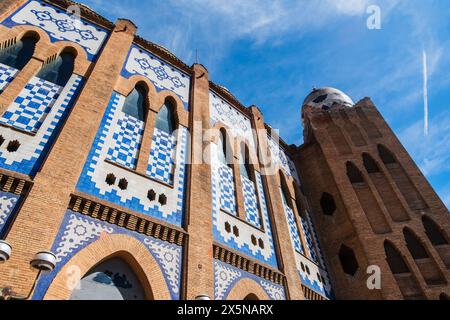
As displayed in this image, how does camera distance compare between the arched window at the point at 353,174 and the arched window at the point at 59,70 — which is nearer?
the arched window at the point at 59,70

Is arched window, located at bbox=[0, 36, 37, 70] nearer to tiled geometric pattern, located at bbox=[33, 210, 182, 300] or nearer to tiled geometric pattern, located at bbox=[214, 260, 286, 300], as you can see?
tiled geometric pattern, located at bbox=[33, 210, 182, 300]

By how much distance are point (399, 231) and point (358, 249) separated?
1241 millimetres

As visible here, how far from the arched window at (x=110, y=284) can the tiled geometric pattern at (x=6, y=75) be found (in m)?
3.33

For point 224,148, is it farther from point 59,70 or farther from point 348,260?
→ point 348,260

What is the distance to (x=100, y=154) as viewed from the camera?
221 inches

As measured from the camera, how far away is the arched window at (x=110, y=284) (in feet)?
14.6

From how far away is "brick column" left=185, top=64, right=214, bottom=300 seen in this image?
17.2 feet

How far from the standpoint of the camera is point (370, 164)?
36.8 feet

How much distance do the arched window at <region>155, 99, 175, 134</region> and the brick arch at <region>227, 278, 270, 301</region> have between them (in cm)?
349

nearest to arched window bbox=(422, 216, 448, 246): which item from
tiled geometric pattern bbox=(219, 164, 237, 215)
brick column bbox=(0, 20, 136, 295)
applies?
tiled geometric pattern bbox=(219, 164, 237, 215)

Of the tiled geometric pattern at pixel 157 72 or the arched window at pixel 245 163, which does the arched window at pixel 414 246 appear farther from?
the tiled geometric pattern at pixel 157 72

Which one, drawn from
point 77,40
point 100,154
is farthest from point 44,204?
point 77,40

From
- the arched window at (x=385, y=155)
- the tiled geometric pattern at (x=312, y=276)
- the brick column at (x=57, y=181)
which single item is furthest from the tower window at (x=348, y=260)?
the brick column at (x=57, y=181)

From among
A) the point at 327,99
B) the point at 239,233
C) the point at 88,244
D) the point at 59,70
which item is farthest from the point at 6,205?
the point at 327,99
